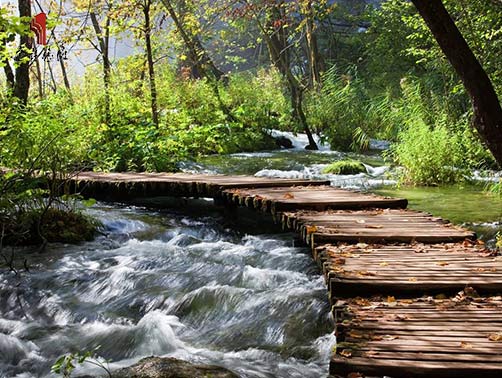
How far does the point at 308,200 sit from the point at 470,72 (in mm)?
2359

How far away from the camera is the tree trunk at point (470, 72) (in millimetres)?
3863

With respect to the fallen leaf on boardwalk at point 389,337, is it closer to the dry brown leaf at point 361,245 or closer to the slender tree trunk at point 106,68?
the dry brown leaf at point 361,245

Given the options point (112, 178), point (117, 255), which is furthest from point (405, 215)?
point (112, 178)

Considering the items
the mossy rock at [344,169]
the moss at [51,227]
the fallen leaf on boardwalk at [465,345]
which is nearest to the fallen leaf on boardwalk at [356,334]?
the fallen leaf on boardwalk at [465,345]

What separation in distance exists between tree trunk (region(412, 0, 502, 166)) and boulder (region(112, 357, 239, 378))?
7.82ft

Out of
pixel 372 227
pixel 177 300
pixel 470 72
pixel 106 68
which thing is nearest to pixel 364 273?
pixel 372 227

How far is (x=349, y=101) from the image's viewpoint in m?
16.0

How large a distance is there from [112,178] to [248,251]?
330 cm

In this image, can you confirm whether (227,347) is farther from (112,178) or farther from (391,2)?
(391,2)

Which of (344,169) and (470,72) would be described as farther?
(344,169)

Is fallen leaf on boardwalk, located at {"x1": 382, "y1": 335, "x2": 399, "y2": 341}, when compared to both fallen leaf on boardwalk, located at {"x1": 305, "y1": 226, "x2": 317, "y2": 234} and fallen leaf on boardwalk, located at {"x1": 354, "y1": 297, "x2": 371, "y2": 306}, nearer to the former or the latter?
fallen leaf on boardwalk, located at {"x1": 354, "y1": 297, "x2": 371, "y2": 306}

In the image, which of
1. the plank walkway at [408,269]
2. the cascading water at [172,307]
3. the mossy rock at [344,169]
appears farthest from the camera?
the mossy rock at [344,169]

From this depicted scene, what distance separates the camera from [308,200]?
5.86 m

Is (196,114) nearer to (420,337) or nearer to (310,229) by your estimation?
(310,229)
